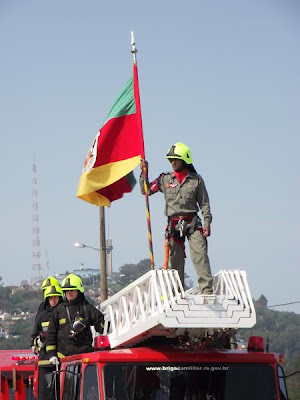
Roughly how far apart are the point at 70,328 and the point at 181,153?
7.58ft

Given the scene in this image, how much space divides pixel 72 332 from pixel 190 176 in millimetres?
2164

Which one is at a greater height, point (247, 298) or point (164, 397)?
point (247, 298)

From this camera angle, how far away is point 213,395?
1114 centimetres

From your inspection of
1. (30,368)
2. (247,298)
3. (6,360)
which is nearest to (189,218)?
(247,298)

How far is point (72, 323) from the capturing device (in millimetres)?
12102

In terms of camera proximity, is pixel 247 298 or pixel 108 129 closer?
pixel 247 298

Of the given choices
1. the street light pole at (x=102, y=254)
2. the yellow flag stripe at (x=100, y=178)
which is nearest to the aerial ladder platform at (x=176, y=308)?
the yellow flag stripe at (x=100, y=178)

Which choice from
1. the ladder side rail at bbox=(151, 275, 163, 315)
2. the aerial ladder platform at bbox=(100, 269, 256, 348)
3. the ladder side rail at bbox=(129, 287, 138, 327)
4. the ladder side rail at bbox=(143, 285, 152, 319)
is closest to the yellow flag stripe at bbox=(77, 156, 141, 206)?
the aerial ladder platform at bbox=(100, 269, 256, 348)

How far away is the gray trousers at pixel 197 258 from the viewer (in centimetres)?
1165

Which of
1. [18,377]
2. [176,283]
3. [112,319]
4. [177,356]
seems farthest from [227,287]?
[18,377]

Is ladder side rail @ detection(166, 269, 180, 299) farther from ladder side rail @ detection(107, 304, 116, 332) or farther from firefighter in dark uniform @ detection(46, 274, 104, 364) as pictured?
firefighter in dark uniform @ detection(46, 274, 104, 364)

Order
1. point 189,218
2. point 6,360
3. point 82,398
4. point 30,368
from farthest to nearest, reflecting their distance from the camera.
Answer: point 6,360, point 30,368, point 189,218, point 82,398

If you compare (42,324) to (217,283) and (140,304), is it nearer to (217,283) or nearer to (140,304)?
(140,304)

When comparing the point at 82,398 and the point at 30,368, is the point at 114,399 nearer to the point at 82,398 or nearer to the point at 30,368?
the point at 82,398
